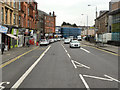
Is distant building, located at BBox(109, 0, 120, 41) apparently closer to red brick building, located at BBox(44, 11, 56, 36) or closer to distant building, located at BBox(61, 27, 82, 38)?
red brick building, located at BBox(44, 11, 56, 36)

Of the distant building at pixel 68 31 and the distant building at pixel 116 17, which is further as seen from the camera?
the distant building at pixel 68 31

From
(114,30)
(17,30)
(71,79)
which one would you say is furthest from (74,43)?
(71,79)

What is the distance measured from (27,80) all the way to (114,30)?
3433 centimetres

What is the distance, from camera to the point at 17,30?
31.7 meters

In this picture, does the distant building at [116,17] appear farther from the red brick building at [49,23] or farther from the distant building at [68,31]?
the distant building at [68,31]

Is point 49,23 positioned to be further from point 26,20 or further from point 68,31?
point 68,31

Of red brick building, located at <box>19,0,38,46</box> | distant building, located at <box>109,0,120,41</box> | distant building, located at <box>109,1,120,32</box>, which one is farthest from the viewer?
distant building, located at <box>109,1,120,32</box>

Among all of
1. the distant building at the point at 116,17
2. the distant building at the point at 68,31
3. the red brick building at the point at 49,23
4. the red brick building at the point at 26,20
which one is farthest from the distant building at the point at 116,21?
the distant building at the point at 68,31

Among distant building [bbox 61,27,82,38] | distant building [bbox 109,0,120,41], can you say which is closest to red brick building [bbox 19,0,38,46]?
distant building [bbox 109,0,120,41]

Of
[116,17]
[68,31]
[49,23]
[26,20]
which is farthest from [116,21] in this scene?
[68,31]

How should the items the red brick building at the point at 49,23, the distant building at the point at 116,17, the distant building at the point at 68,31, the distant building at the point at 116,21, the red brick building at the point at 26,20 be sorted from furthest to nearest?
the distant building at the point at 68,31
the red brick building at the point at 49,23
the distant building at the point at 116,17
the distant building at the point at 116,21
the red brick building at the point at 26,20

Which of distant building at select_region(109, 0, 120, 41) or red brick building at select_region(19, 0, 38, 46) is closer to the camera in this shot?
red brick building at select_region(19, 0, 38, 46)

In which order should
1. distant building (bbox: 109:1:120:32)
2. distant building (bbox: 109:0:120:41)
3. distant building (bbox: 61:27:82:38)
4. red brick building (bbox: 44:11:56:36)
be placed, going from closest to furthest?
distant building (bbox: 109:0:120:41) → distant building (bbox: 109:1:120:32) → red brick building (bbox: 44:11:56:36) → distant building (bbox: 61:27:82:38)

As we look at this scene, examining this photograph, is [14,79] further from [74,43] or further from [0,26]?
[74,43]
